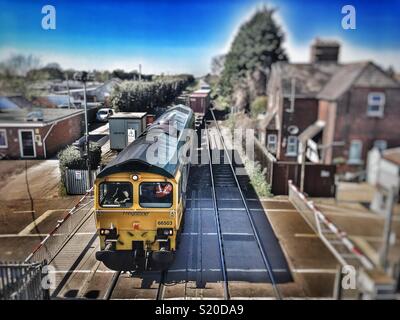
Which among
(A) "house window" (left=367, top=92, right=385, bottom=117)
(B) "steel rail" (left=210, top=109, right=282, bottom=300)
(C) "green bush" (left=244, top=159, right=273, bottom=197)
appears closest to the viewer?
(A) "house window" (left=367, top=92, right=385, bottom=117)

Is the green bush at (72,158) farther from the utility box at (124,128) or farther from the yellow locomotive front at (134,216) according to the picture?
the yellow locomotive front at (134,216)

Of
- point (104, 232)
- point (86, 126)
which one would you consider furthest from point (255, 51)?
point (104, 232)

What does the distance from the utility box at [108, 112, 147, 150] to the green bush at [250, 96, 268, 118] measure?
1.42m

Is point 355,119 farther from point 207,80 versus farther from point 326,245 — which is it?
point 207,80

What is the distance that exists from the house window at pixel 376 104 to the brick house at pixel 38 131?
3028mm

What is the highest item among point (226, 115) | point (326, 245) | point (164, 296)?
point (226, 115)

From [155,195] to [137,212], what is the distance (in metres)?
0.29

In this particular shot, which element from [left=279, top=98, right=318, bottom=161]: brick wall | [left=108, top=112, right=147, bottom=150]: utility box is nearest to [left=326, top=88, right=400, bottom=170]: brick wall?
[left=279, top=98, right=318, bottom=161]: brick wall

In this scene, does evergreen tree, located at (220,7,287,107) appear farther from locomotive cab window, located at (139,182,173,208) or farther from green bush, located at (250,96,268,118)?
locomotive cab window, located at (139,182,173,208)

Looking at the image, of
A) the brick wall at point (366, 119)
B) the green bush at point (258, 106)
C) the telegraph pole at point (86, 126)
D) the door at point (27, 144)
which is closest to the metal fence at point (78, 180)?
the telegraph pole at point (86, 126)

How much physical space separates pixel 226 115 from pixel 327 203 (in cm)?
161

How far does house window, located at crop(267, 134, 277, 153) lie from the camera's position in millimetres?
3570

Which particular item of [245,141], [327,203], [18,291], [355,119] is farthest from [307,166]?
[18,291]

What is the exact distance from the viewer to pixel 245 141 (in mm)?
4367
